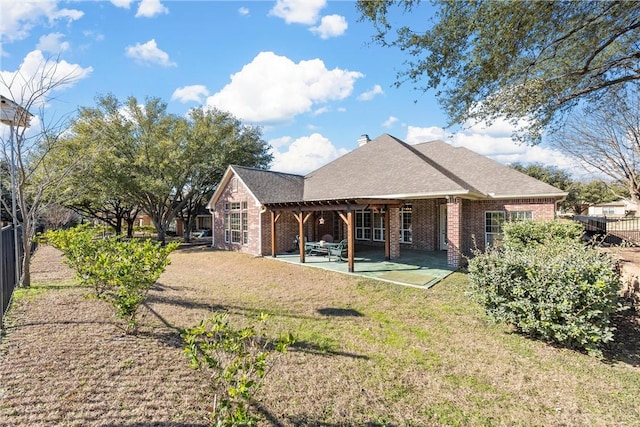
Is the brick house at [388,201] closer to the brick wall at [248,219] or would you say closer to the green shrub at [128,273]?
the brick wall at [248,219]

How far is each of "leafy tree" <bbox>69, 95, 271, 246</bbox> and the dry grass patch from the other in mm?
13699

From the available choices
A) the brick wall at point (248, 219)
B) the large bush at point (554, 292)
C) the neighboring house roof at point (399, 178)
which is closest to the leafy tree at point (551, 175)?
the neighboring house roof at point (399, 178)

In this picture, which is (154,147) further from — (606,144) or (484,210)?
(606,144)

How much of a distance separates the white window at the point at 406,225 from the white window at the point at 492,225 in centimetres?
354

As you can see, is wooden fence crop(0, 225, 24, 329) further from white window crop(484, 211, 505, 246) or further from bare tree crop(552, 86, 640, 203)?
bare tree crop(552, 86, 640, 203)

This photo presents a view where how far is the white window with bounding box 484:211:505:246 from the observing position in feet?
44.4

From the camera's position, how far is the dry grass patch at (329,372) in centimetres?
334

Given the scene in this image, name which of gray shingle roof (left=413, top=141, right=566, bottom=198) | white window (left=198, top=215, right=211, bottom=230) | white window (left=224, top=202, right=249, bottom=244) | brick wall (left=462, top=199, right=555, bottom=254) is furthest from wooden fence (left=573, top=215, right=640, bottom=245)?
white window (left=198, top=215, right=211, bottom=230)

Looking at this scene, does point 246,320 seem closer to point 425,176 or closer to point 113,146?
point 425,176

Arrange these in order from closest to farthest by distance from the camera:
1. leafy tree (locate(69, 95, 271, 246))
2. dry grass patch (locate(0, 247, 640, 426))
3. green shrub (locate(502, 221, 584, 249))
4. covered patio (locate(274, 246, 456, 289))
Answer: dry grass patch (locate(0, 247, 640, 426)) → green shrub (locate(502, 221, 584, 249)) → covered patio (locate(274, 246, 456, 289)) → leafy tree (locate(69, 95, 271, 246))

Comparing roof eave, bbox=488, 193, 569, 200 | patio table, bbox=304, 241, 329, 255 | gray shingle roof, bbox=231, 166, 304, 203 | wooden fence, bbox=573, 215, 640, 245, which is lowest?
patio table, bbox=304, 241, 329, 255

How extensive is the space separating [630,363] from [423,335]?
310 cm

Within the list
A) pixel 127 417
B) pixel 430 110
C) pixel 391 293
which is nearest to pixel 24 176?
pixel 127 417

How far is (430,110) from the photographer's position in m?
8.59
